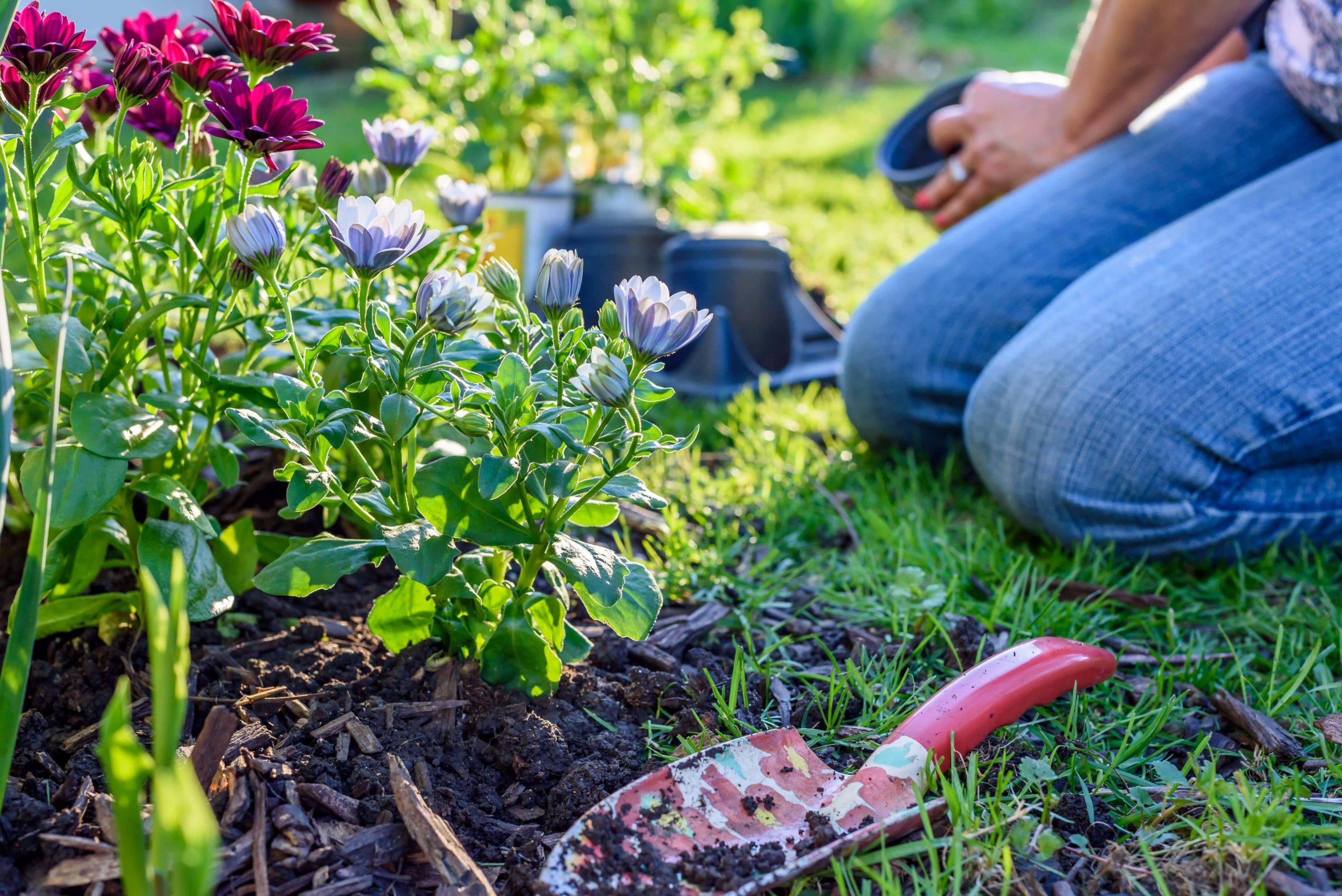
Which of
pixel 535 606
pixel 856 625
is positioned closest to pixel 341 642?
pixel 535 606

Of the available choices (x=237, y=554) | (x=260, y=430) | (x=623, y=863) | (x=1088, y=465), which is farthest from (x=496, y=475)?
(x=1088, y=465)

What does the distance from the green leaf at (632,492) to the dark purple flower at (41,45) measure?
1.82 ft

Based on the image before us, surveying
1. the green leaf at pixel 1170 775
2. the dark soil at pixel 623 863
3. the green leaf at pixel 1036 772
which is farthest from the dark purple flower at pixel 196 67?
the green leaf at pixel 1170 775

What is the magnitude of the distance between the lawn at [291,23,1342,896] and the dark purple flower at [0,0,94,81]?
0.80m

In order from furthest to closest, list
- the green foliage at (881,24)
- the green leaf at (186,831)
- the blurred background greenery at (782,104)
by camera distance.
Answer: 1. the green foliage at (881,24)
2. the blurred background greenery at (782,104)
3. the green leaf at (186,831)

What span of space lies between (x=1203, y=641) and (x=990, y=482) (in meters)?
0.40

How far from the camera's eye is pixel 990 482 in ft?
5.35

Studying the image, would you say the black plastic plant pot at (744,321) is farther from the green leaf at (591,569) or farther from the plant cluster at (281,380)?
the green leaf at (591,569)

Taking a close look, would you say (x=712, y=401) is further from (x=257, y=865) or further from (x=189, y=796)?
(x=189, y=796)

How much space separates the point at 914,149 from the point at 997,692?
1694 mm

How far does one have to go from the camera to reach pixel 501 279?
98 centimetres

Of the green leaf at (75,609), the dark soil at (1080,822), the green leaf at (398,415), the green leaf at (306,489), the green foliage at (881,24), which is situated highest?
the green leaf at (398,415)

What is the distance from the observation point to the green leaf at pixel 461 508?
0.94 m

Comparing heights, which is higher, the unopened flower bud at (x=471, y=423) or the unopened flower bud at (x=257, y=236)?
the unopened flower bud at (x=257, y=236)
